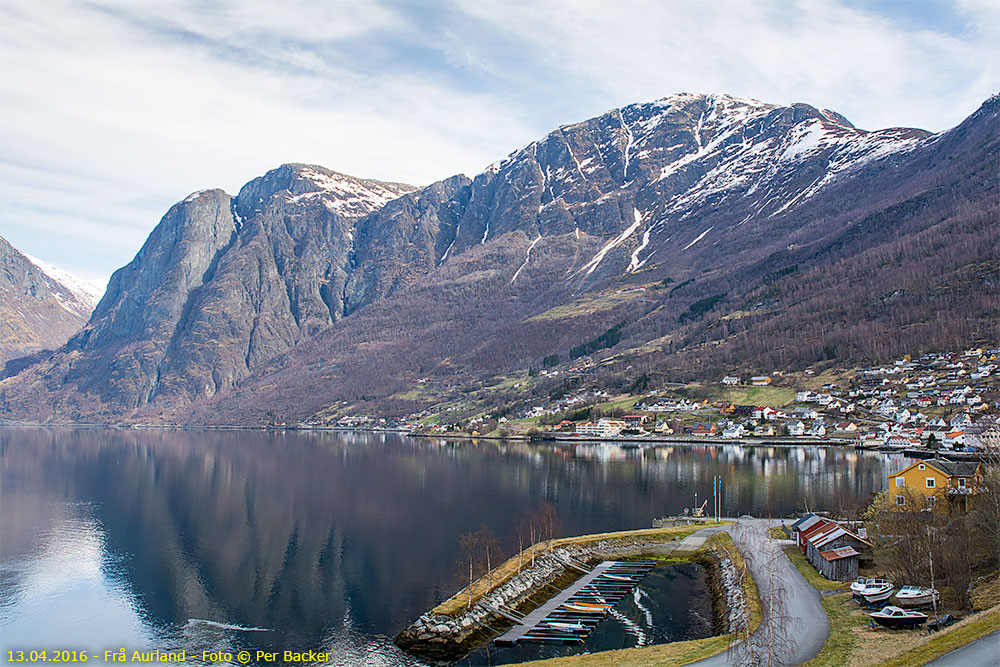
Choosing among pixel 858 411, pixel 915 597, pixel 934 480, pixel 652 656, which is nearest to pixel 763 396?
pixel 858 411

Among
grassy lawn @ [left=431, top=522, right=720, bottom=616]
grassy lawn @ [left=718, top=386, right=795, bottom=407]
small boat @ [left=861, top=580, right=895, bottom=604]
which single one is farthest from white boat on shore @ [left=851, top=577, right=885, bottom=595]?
grassy lawn @ [left=718, top=386, right=795, bottom=407]

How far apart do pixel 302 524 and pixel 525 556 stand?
36910mm

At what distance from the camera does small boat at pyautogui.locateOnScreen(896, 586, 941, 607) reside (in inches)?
1470

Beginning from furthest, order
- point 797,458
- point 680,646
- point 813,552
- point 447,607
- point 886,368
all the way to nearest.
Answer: point 886,368 → point 797,458 → point 813,552 → point 447,607 → point 680,646

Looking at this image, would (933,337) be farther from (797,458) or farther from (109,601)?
(109,601)

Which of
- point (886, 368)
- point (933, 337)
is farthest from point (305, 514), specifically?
point (933, 337)

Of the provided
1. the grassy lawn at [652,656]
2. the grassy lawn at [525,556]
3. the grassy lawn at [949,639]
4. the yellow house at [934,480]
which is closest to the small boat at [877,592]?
the grassy lawn at [652,656]

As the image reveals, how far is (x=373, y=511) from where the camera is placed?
93.1 m

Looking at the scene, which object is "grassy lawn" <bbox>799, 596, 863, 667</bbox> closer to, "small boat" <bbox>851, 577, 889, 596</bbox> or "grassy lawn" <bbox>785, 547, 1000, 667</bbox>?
"grassy lawn" <bbox>785, 547, 1000, 667</bbox>

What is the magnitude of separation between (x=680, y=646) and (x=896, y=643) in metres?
10.6

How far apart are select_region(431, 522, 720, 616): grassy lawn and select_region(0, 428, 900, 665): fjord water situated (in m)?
3.88

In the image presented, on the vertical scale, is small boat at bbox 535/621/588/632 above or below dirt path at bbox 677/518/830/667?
below

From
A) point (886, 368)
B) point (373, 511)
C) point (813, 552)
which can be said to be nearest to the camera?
point (813, 552)

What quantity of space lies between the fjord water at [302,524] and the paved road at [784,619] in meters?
9.58
